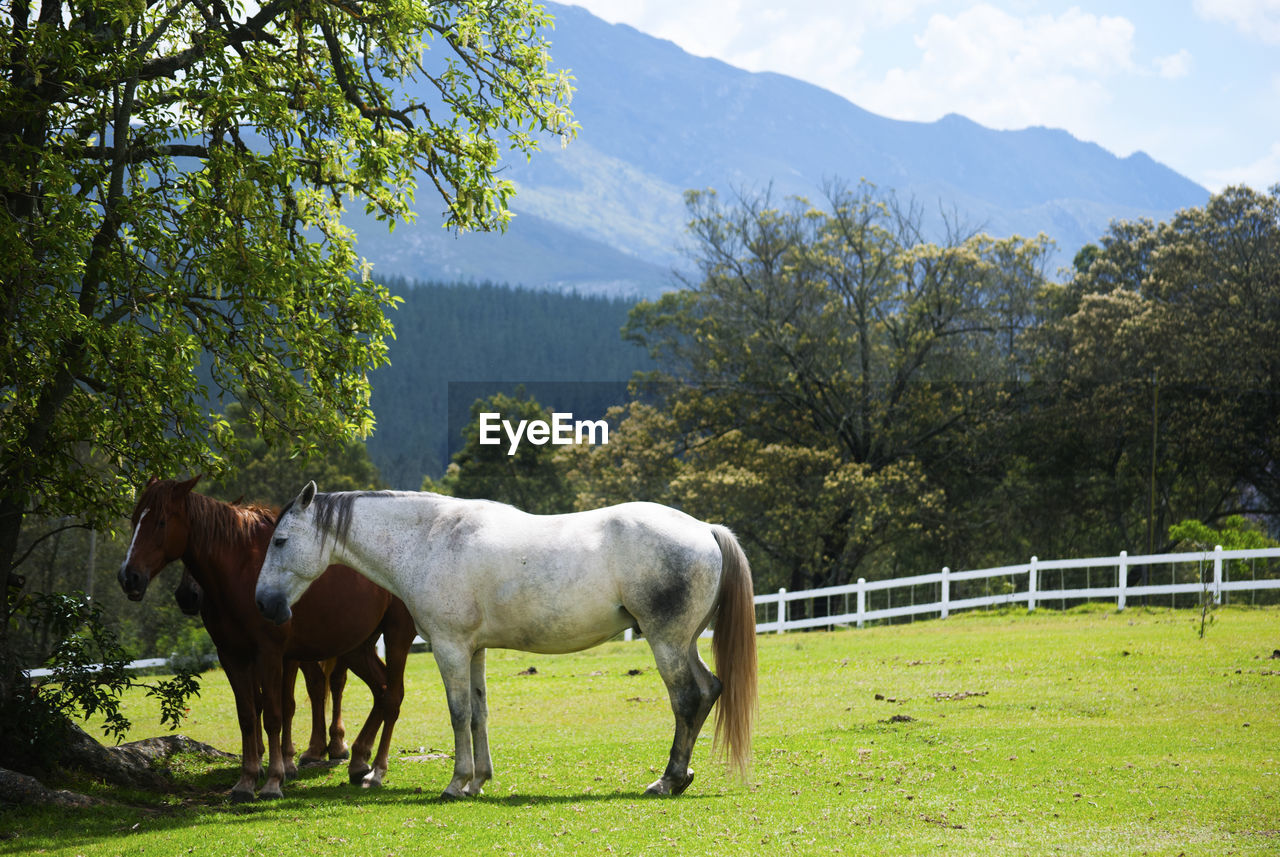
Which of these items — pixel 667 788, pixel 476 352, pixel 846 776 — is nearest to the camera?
pixel 667 788

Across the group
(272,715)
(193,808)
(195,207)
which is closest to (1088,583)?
(272,715)

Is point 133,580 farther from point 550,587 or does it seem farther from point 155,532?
point 550,587

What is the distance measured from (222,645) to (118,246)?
10.6ft

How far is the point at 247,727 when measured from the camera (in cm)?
870

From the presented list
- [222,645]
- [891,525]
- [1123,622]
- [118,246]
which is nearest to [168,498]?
[222,645]

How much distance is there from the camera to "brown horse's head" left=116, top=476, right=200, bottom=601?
8.33m

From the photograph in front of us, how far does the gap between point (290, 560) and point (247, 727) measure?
139cm

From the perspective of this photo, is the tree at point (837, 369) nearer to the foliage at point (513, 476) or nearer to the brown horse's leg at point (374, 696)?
the foliage at point (513, 476)

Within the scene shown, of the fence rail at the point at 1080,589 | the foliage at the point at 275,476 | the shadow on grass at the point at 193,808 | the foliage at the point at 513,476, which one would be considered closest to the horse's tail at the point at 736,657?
the shadow on grass at the point at 193,808

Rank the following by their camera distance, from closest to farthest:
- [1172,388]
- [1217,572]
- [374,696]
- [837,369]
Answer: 1. [374,696]
2. [1217,572]
3. [1172,388]
4. [837,369]

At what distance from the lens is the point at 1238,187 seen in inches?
1332

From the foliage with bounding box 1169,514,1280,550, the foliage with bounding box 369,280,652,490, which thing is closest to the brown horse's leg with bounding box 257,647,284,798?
the foliage with bounding box 1169,514,1280,550

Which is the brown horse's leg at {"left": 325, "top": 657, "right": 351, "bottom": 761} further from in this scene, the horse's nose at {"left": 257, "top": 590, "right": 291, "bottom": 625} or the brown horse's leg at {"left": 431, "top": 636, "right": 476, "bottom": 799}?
the brown horse's leg at {"left": 431, "top": 636, "right": 476, "bottom": 799}

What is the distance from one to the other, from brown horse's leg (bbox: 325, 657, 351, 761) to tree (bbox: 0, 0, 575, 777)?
2.07m
